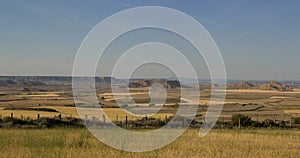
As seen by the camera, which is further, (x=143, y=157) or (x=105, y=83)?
(x=105, y=83)

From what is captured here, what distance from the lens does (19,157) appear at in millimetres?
12977

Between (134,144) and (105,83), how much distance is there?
594 feet

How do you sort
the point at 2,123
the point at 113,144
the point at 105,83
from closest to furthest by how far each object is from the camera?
the point at 113,144 < the point at 2,123 < the point at 105,83

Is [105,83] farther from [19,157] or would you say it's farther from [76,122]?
[19,157]

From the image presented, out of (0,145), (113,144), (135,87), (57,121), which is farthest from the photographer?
(135,87)

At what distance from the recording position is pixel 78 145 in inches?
680

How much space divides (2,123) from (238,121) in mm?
20221

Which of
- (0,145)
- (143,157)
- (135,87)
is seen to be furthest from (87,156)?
(135,87)

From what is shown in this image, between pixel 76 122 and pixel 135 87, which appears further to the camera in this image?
pixel 135 87

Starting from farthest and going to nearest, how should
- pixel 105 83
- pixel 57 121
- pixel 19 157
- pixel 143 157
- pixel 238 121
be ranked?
Result: pixel 105 83, pixel 238 121, pixel 57 121, pixel 143 157, pixel 19 157

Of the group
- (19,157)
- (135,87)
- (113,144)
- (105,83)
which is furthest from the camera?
(105,83)

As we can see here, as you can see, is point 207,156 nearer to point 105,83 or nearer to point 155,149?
point 155,149

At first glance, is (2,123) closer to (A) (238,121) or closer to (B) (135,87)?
(A) (238,121)

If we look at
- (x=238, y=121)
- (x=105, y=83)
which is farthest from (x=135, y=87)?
(x=238, y=121)
